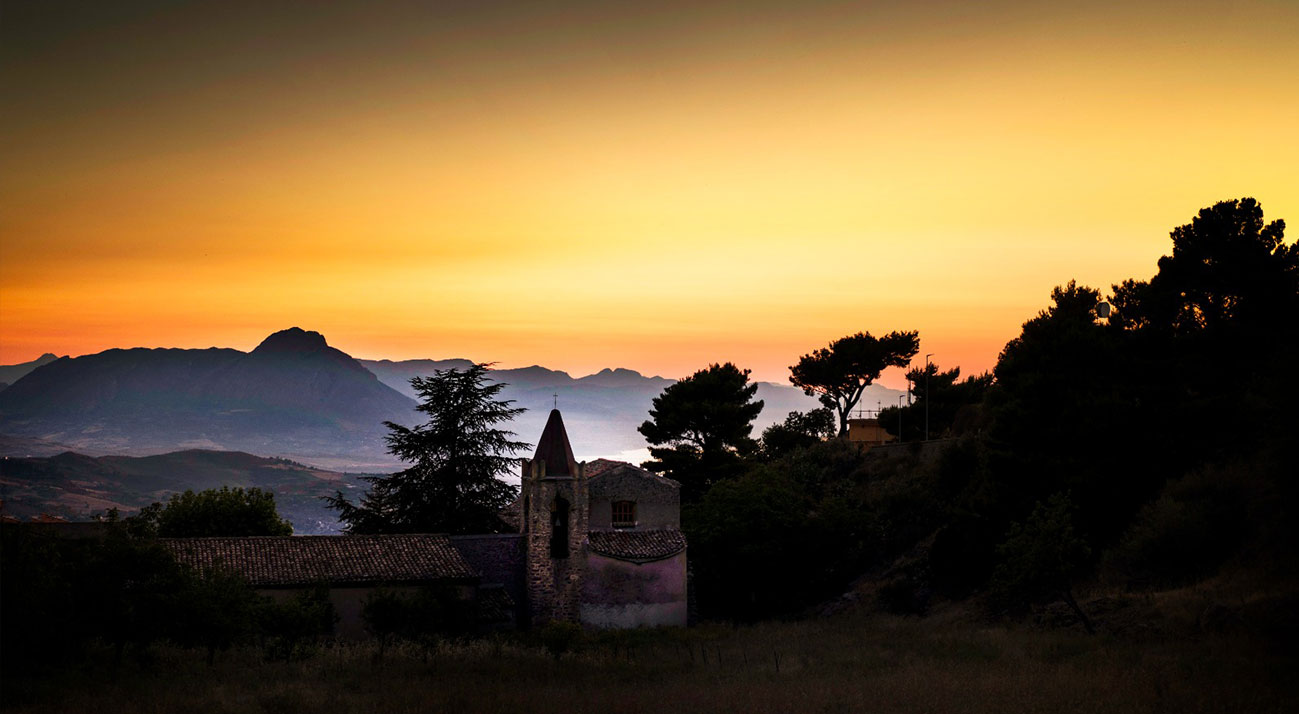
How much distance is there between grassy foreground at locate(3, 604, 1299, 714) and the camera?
18.9 m

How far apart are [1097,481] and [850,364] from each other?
39647 millimetres

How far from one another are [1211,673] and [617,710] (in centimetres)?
1140

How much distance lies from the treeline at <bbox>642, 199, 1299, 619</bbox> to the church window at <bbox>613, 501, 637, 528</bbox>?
2.50 meters

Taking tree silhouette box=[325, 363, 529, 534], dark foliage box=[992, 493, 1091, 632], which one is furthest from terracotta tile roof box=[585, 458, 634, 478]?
dark foliage box=[992, 493, 1091, 632]

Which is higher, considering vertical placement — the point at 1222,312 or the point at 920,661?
the point at 1222,312

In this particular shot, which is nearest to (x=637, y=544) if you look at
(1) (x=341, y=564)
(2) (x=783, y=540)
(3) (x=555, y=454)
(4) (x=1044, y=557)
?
(3) (x=555, y=454)

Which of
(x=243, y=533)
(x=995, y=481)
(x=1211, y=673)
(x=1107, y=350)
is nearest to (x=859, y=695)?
(x=1211, y=673)

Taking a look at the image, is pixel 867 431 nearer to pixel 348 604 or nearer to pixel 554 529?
pixel 554 529

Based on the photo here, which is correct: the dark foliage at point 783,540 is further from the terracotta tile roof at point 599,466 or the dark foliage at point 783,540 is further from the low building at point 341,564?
the low building at point 341,564

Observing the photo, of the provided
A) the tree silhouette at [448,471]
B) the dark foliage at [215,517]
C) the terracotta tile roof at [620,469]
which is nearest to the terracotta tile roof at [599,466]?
the terracotta tile roof at [620,469]

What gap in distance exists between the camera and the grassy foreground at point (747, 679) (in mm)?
18922

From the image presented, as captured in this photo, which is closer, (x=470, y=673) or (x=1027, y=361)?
(x=470, y=673)

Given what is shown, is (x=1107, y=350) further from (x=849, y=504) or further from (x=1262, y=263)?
(x=849, y=504)

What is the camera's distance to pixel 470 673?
2386 cm
